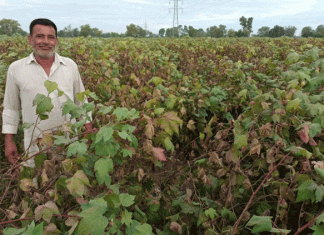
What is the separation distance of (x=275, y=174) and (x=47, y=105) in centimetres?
147

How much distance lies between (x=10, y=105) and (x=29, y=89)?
0.88 ft

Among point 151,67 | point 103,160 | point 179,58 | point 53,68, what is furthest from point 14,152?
point 179,58

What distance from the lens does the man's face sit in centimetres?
282

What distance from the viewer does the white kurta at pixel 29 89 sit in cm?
281

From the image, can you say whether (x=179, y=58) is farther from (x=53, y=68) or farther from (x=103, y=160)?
(x=103, y=160)

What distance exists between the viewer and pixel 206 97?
3.95 metres

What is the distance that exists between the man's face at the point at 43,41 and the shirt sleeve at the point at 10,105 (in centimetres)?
33

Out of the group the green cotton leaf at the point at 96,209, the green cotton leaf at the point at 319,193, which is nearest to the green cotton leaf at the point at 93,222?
the green cotton leaf at the point at 96,209

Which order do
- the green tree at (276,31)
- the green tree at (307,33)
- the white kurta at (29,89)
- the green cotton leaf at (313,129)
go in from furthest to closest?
the green tree at (276,31) → the green tree at (307,33) → the white kurta at (29,89) → the green cotton leaf at (313,129)

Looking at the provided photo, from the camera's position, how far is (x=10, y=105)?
2.89 metres

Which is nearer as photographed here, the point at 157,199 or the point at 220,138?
the point at 157,199

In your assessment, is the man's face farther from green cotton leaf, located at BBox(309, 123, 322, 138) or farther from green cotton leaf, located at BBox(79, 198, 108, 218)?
green cotton leaf, located at BBox(309, 123, 322, 138)

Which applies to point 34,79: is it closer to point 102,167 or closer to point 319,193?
point 102,167

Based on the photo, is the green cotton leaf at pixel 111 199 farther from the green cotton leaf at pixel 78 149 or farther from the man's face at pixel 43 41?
the man's face at pixel 43 41
